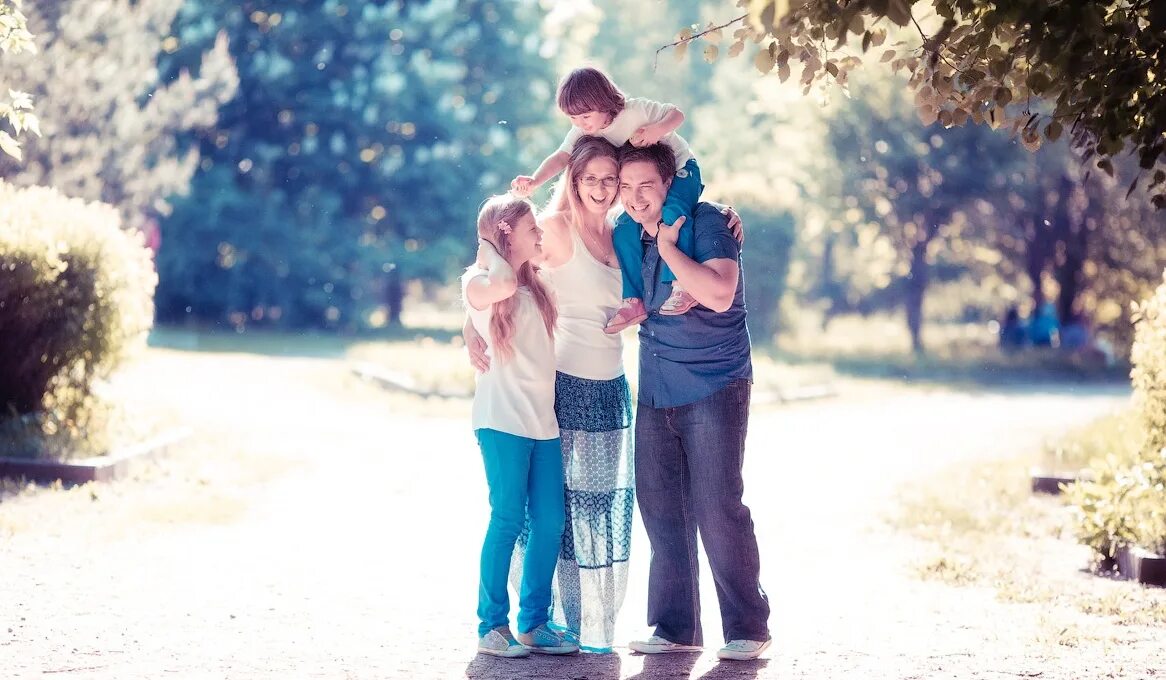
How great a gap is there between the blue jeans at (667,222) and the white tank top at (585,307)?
0.24 feet

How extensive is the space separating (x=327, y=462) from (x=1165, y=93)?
7885 mm

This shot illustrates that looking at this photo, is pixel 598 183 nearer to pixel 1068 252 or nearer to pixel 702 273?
pixel 702 273

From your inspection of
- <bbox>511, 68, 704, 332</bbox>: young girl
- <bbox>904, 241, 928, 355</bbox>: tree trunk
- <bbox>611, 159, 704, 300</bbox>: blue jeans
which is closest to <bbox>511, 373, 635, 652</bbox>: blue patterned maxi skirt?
<bbox>511, 68, 704, 332</bbox>: young girl

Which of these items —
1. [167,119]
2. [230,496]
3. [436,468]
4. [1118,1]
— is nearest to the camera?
[1118,1]

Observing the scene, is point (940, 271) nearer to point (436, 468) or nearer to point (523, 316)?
point (436, 468)

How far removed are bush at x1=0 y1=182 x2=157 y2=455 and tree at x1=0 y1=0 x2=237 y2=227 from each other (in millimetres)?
6443

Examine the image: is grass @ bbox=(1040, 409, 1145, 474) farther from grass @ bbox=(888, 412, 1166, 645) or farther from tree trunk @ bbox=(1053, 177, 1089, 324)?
tree trunk @ bbox=(1053, 177, 1089, 324)

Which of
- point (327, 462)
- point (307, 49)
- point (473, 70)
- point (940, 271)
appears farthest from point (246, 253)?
point (327, 462)

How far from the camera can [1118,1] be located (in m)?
6.11

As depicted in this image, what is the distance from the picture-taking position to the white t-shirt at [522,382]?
5.40m

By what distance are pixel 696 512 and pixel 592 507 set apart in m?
0.41

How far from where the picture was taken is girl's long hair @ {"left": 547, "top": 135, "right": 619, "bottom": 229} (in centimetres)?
536

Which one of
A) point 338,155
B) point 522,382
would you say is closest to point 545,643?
point 522,382

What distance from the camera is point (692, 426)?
17.7ft
